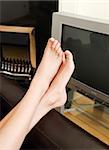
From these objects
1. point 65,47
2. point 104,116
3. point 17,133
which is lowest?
point 104,116

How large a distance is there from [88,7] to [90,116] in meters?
0.72

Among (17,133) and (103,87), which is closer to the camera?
(17,133)

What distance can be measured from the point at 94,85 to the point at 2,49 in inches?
32.1

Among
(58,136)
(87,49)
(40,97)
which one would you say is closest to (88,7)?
(87,49)

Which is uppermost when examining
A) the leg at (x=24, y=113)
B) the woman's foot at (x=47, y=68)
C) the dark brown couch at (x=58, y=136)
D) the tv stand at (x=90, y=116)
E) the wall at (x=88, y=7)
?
the wall at (x=88, y=7)

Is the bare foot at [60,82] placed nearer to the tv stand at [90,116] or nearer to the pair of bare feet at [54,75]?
the pair of bare feet at [54,75]

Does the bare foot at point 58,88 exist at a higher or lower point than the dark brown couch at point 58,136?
higher

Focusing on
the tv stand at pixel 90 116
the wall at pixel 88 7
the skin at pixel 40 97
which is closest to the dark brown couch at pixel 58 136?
the skin at pixel 40 97

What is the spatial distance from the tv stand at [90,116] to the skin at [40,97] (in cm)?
18

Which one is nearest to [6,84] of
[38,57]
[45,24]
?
[38,57]

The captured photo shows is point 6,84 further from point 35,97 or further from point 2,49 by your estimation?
point 35,97

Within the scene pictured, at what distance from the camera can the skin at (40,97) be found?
0.92 m

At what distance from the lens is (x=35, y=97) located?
1040 mm

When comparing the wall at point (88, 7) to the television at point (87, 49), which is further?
the wall at point (88, 7)
